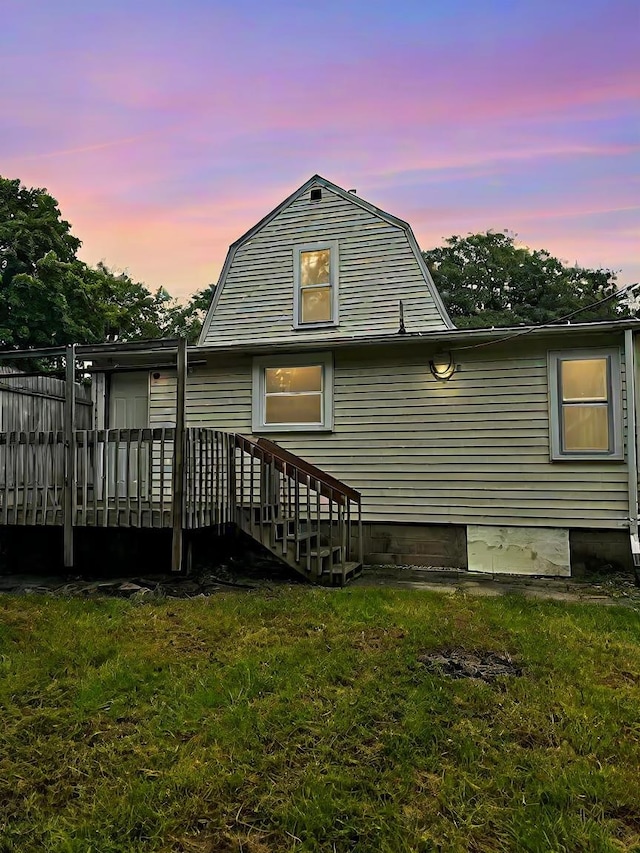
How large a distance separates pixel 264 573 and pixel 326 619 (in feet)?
8.46

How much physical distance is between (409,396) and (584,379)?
2.36 m

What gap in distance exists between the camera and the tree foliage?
58.0 feet

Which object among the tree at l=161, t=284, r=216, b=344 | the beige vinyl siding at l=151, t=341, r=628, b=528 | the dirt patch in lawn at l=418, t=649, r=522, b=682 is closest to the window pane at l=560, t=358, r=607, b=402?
the beige vinyl siding at l=151, t=341, r=628, b=528

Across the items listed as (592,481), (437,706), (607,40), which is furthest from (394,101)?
(437,706)

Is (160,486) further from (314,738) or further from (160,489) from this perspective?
(314,738)

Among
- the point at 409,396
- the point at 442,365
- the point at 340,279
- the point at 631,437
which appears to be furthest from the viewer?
the point at 340,279

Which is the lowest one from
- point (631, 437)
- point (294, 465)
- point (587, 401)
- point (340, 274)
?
point (294, 465)

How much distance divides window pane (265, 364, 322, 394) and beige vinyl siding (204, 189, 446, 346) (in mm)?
656

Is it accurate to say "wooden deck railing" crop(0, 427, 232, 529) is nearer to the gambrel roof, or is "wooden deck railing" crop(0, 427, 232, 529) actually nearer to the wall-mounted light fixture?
the gambrel roof

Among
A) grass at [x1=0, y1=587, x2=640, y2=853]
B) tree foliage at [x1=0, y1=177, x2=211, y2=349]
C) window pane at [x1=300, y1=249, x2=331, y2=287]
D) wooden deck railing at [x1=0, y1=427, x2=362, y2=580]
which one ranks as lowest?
grass at [x1=0, y1=587, x2=640, y2=853]

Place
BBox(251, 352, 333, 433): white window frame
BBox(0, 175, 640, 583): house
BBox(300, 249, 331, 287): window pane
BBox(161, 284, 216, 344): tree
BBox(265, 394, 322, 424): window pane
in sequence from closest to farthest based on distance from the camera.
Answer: BBox(0, 175, 640, 583): house → BBox(251, 352, 333, 433): white window frame → BBox(265, 394, 322, 424): window pane → BBox(300, 249, 331, 287): window pane → BBox(161, 284, 216, 344): tree

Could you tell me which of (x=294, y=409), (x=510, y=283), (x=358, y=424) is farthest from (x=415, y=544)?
(x=510, y=283)

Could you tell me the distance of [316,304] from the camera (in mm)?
9148

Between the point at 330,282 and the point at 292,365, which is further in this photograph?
the point at 330,282
